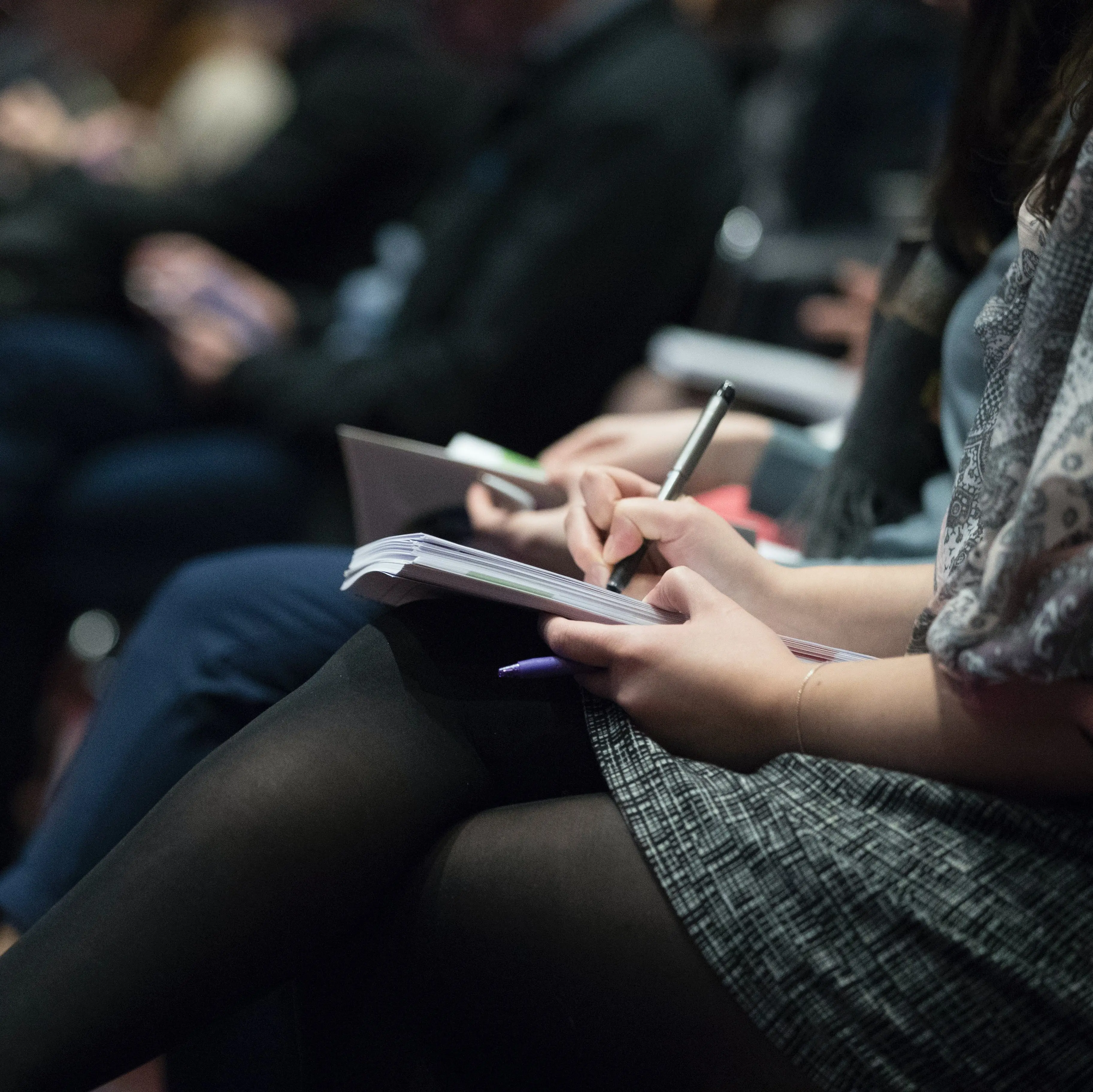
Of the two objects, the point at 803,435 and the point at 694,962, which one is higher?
the point at 803,435

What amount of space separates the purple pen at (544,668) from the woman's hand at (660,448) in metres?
0.25

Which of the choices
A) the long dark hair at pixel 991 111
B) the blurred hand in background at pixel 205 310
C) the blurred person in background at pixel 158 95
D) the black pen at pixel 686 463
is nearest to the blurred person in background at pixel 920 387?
the long dark hair at pixel 991 111

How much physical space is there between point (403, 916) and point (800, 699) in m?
0.24

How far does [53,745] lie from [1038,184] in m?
1.68

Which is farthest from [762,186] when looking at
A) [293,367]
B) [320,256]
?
[293,367]

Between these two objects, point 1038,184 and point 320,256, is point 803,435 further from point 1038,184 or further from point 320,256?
point 320,256

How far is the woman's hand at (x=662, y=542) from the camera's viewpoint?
65cm

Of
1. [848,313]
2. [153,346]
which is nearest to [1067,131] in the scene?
[848,313]

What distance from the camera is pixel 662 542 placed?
0.66 metres

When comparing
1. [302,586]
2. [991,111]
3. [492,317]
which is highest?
[991,111]

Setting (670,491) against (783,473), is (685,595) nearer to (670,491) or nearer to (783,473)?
(670,491)

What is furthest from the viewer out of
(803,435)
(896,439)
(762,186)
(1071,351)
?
(762,186)

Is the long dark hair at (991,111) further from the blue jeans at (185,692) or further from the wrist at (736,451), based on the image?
the blue jeans at (185,692)

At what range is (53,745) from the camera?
71.1 inches
